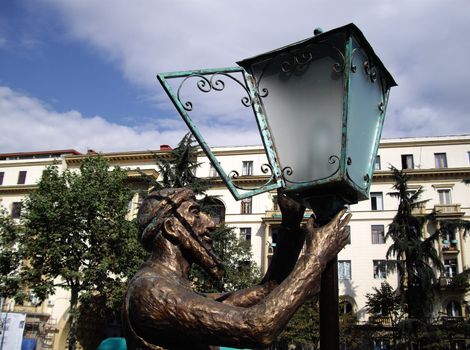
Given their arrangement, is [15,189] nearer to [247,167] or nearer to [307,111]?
[247,167]

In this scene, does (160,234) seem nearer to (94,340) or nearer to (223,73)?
(223,73)

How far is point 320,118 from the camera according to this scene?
8.20 feet

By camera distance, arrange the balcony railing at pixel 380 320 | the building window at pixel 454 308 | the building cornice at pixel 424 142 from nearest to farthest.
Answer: the balcony railing at pixel 380 320, the building window at pixel 454 308, the building cornice at pixel 424 142

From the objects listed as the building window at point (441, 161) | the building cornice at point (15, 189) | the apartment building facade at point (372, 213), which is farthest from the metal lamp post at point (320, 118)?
the building cornice at point (15, 189)

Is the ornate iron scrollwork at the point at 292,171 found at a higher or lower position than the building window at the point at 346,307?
lower

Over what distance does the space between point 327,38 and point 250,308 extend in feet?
4.44

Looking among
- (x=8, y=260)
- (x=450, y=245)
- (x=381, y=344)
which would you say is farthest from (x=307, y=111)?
(x=450, y=245)

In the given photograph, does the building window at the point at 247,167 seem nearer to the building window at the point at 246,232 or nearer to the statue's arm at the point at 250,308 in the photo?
the building window at the point at 246,232

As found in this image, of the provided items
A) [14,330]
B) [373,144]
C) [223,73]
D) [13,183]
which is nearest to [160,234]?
[223,73]

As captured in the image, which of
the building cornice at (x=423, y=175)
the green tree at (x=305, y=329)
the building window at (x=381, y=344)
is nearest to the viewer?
the green tree at (x=305, y=329)

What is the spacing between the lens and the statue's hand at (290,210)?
2.58 metres

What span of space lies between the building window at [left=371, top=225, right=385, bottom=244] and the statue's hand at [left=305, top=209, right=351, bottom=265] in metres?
35.7

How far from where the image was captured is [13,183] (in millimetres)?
43531

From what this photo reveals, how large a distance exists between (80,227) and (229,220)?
1701cm
